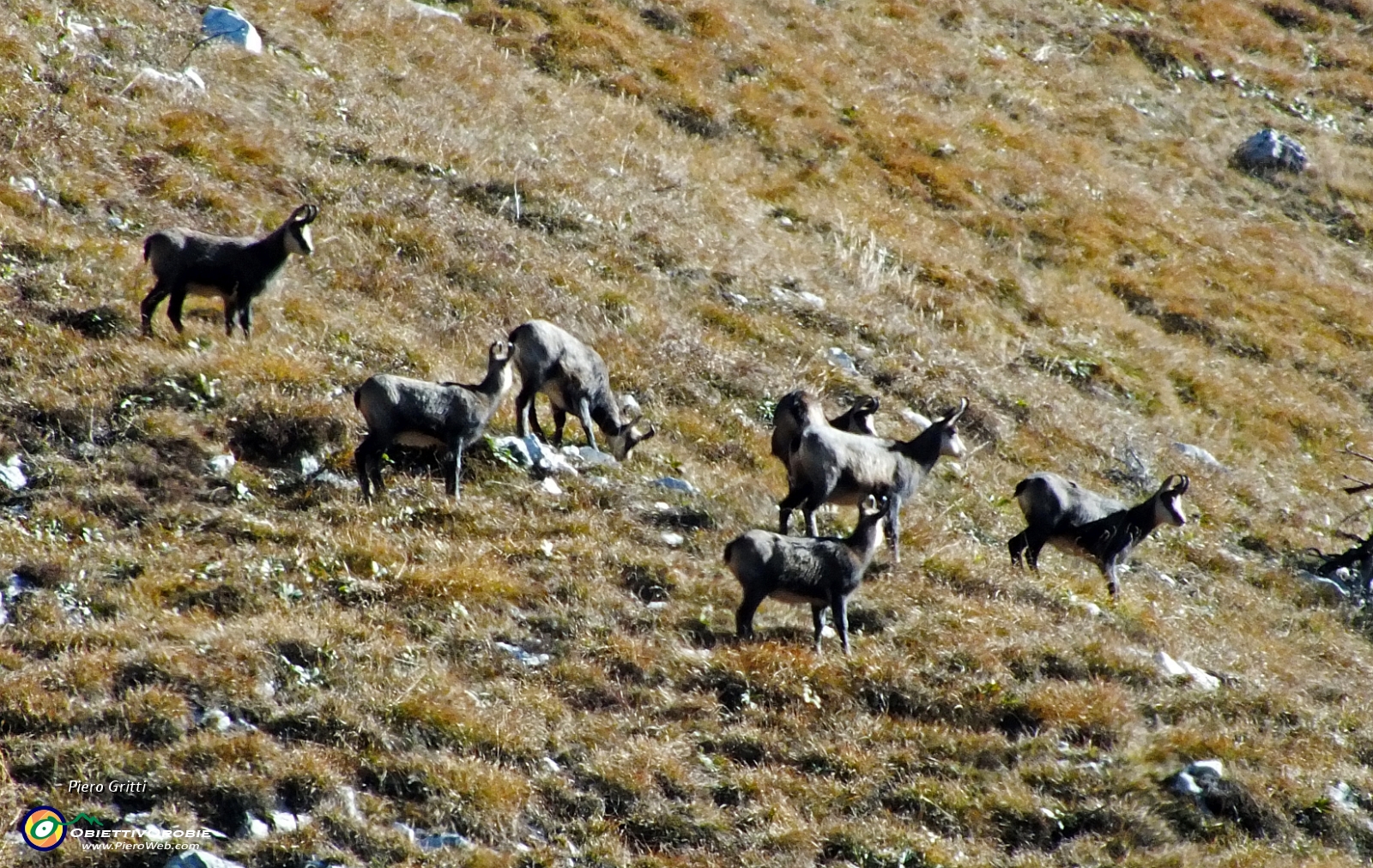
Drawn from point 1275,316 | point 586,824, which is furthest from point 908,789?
point 1275,316

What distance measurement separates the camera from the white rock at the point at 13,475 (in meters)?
10.1

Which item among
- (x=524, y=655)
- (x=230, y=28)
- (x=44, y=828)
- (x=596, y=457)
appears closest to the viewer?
(x=44, y=828)

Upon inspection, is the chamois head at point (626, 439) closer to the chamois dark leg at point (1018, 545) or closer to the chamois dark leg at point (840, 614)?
the chamois dark leg at point (840, 614)

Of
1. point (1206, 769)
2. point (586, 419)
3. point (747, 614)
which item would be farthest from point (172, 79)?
point (1206, 769)

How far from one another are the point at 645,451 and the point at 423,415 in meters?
2.95

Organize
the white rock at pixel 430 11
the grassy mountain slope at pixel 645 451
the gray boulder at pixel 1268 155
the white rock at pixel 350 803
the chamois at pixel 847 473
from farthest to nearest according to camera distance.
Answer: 1. the gray boulder at pixel 1268 155
2. the white rock at pixel 430 11
3. the chamois at pixel 847 473
4. the grassy mountain slope at pixel 645 451
5. the white rock at pixel 350 803

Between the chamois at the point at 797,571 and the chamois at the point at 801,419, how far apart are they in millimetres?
1952

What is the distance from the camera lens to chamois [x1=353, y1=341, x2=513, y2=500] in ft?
35.3

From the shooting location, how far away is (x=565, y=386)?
13.0 meters

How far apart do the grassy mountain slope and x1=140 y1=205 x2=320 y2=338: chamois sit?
1.13ft

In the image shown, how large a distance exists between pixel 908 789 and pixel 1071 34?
26.8 m

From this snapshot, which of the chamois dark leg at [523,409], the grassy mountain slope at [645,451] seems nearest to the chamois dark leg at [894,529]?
the grassy mountain slope at [645,451]

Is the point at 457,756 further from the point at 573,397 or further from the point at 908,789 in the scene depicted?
the point at 573,397

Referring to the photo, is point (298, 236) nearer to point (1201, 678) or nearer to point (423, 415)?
point (423, 415)
